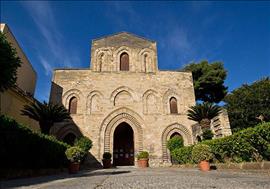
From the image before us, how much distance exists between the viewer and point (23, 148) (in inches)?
339

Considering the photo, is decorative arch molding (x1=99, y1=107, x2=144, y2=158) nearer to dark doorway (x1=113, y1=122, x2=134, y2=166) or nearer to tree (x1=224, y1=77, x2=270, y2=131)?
dark doorway (x1=113, y1=122, x2=134, y2=166)

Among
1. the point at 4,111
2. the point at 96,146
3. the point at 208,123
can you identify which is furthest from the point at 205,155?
the point at 4,111

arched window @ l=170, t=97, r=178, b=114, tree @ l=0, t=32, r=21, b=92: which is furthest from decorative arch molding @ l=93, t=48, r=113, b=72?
tree @ l=0, t=32, r=21, b=92

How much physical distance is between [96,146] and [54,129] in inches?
161

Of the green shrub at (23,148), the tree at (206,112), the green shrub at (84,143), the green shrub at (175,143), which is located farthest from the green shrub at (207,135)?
the green shrub at (23,148)

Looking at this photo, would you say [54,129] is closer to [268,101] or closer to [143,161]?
[143,161]

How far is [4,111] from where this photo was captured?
14.3m

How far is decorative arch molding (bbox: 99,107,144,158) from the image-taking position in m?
18.5

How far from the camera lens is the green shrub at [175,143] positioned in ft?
57.9

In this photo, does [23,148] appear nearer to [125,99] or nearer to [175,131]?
[125,99]

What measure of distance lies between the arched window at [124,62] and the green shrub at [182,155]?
9.90 meters

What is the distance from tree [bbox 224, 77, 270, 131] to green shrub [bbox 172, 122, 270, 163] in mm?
17300

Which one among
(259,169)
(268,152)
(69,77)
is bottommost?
(259,169)

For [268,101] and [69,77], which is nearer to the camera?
[69,77]
